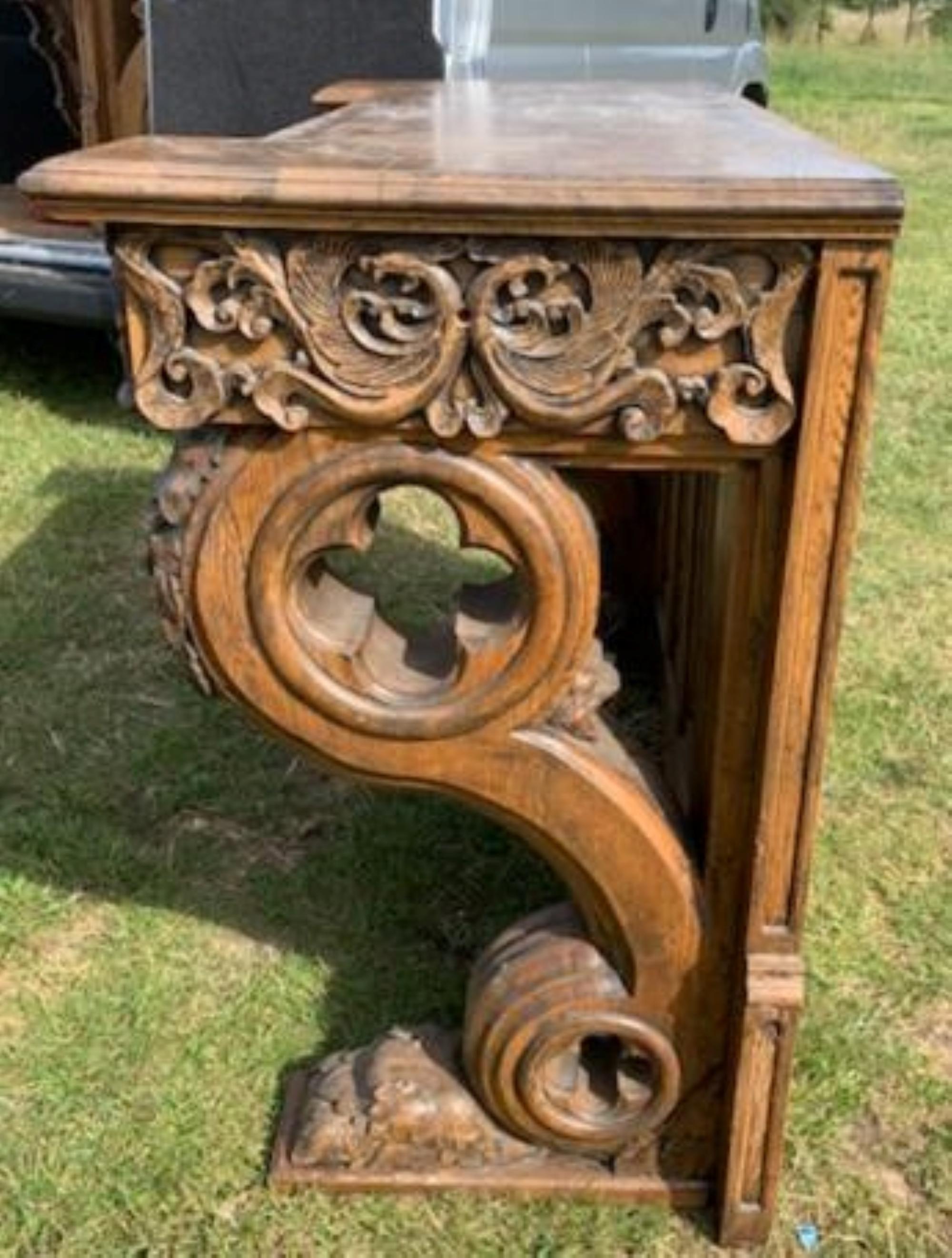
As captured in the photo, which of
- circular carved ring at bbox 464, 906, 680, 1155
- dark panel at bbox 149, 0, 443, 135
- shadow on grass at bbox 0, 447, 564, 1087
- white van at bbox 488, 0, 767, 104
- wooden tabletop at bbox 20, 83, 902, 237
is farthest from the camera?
white van at bbox 488, 0, 767, 104

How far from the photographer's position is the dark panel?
11.9 ft

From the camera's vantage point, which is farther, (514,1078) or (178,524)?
(514,1078)

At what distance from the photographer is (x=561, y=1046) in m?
1.64

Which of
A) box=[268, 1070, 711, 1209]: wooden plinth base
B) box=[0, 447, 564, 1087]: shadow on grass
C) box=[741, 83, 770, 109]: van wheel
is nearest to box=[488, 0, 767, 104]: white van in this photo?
box=[741, 83, 770, 109]: van wheel

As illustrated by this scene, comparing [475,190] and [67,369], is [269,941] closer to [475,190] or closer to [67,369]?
[475,190]

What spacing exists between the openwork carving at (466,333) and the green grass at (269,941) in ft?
3.11

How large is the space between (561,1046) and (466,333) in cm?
80

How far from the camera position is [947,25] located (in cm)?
2319

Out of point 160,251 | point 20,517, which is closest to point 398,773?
point 160,251

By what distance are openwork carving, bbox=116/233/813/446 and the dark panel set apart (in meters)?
2.54

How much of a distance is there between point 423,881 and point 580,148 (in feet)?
3.95

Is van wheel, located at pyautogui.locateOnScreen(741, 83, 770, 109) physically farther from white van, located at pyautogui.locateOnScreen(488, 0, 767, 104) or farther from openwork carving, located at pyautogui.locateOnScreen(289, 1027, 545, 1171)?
openwork carving, located at pyautogui.locateOnScreen(289, 1027, 545, 1171)

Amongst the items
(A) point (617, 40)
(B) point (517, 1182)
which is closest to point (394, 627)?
(B) point (517, 1182)

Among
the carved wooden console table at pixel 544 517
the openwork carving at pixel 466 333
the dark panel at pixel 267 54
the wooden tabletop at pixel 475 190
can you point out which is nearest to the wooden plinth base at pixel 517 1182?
the carved wooden console table at pixel 544 517
